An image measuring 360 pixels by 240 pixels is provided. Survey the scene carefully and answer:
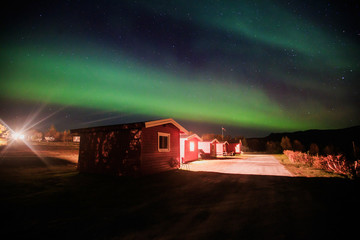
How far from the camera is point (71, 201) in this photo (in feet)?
19.7

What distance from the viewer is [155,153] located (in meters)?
12.0

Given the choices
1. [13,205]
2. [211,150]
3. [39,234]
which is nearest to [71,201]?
[13,205]

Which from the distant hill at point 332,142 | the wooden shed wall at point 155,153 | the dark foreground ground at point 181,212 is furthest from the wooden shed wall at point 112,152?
the distant hill at point 332,142

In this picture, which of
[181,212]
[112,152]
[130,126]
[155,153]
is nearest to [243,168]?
[155,153]

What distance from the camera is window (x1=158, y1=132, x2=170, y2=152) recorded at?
1260 centimetres

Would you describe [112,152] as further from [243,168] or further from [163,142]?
[243,168]

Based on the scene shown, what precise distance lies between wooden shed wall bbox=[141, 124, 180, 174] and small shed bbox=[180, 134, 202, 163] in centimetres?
665

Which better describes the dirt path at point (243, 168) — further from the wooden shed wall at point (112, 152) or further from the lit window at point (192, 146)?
the wooden shed wall at point (112, 152)

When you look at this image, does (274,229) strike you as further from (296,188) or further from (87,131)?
(87,131)

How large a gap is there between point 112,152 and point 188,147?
506 inches

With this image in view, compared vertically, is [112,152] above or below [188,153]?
above

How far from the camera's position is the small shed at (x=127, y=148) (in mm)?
10734

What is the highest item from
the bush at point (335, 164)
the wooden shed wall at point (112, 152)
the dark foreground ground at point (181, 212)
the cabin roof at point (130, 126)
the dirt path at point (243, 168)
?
the cabin roof at point (130, 126)

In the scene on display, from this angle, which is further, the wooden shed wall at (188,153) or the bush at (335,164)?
the wooden shed wall at (188,153)
